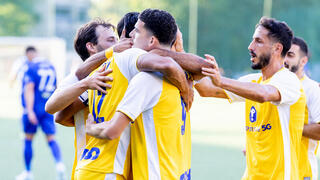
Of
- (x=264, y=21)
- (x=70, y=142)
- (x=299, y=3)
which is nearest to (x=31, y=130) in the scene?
(x=70, y=142)

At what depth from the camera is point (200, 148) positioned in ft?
32.1

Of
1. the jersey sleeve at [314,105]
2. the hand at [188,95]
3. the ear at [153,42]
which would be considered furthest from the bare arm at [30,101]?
the ear at [153,42]

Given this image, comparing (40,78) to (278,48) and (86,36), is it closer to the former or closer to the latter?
(86,36)

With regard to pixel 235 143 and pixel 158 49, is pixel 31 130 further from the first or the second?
pixel 158 49

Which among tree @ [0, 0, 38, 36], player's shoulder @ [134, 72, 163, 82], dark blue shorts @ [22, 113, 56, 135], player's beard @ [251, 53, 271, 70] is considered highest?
tree @ [0, 0, 38, 36]

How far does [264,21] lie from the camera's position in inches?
152

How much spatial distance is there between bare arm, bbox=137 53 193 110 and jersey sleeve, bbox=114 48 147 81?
4 cm

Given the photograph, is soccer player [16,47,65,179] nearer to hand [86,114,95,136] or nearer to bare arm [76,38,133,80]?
bare arm [76,38,133,80]

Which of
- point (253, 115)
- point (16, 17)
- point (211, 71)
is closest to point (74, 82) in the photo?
point (211, 71)

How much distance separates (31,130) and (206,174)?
3.16 m

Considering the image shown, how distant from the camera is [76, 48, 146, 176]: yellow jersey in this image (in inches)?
113

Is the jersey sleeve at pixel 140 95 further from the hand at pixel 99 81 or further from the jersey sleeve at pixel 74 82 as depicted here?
the jersey sleeve at pixel 74 82

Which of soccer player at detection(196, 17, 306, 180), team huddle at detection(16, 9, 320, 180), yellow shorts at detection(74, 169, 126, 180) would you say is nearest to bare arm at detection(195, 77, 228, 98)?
soccer player at detection(196, 17, 306, 180)

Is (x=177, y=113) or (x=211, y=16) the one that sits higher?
(x=211, y=16)
